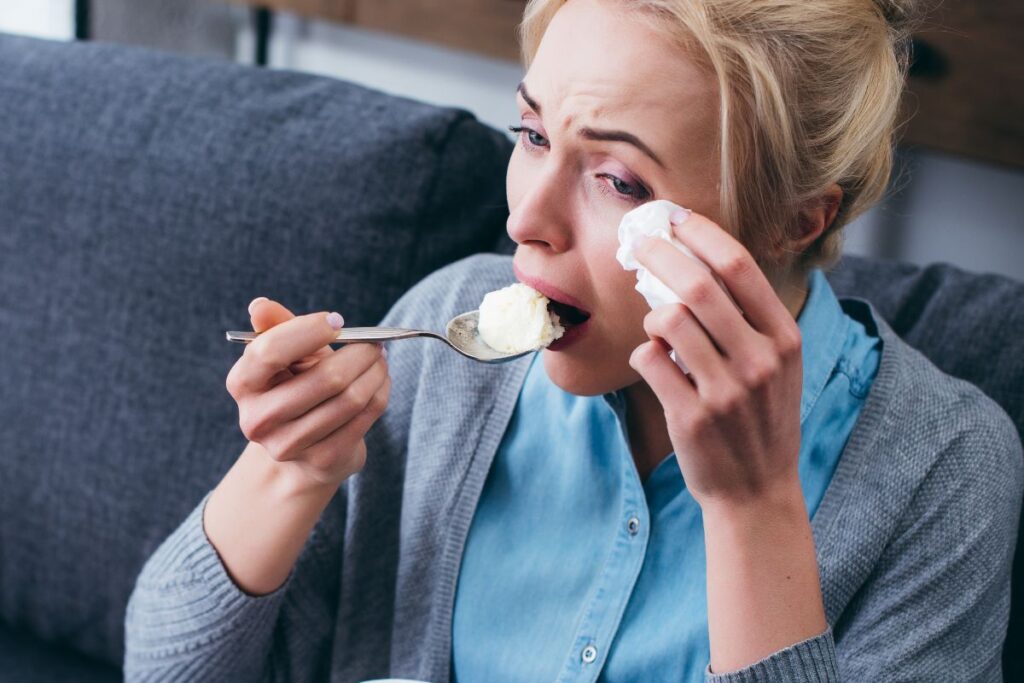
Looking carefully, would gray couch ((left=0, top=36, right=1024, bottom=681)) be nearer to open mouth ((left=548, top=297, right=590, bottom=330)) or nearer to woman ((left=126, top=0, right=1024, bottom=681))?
woman ((left=126, top=0, right=1024, bottom=681))

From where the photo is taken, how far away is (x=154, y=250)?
4.79 ft

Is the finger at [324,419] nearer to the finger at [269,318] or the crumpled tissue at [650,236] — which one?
the finger at [269,318]

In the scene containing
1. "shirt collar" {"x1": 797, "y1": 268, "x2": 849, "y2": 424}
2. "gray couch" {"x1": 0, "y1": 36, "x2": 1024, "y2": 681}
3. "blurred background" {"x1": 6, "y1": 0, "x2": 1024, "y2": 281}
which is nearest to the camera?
"shirt collar" {"x1": 797, "y1": 268, "x2": 849, "y2": 424}

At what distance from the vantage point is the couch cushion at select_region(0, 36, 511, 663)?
1400mm

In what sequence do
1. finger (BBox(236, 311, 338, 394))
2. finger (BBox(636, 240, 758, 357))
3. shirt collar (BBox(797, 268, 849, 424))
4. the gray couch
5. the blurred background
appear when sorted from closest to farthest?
finger (BBox(636, 240, 758, 357))
finger (BBox(236, 311, 338, 394))
shirt collar (BBox(797, 268, 849, 424))
the gray couch
the blurred background

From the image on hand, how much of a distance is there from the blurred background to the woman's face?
40cm

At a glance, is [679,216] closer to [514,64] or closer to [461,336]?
[461,336]

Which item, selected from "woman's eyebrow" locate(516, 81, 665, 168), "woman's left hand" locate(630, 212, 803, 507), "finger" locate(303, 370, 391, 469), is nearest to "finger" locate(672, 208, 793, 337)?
"woman's left hand" locate(630, 212, 803, 507)

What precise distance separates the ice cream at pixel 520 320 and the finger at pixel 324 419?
0.14 m

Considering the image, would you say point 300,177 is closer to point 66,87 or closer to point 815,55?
point 66,87

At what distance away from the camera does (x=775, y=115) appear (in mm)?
936

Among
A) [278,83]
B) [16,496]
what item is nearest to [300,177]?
[278,83]

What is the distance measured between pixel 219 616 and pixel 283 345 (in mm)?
393

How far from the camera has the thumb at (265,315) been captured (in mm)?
928
